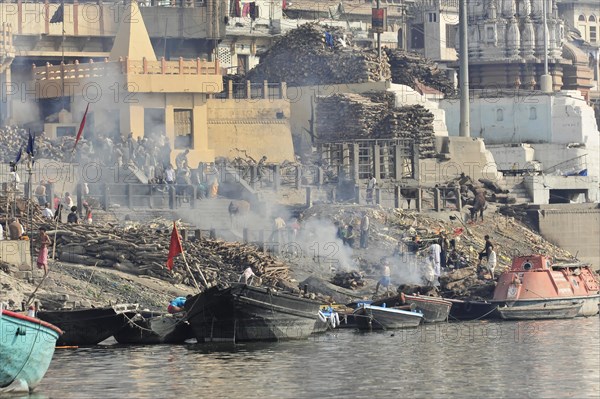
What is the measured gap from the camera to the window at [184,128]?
7456 centimetres

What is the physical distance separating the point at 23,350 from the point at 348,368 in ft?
28.4

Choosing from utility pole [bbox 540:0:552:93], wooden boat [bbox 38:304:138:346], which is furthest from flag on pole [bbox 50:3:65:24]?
wooden boat [bbox 38:304:138:346]

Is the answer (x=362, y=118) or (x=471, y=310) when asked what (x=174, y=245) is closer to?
(x=471, y=310)

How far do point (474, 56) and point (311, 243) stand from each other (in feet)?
115

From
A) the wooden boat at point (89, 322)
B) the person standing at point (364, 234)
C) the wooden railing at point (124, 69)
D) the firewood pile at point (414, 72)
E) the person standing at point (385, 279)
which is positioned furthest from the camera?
the firewood pile at point (414, 72)

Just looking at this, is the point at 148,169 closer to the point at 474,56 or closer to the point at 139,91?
the point at 139,91

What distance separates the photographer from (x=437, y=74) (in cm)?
8925

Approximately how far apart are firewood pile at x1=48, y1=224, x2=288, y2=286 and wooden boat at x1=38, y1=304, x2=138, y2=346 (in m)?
5.89

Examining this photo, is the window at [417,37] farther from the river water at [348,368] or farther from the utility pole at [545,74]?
the river water at [348,368]

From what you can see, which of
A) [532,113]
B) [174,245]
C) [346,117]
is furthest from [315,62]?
[174,245]

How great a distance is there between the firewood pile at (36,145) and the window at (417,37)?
128ft

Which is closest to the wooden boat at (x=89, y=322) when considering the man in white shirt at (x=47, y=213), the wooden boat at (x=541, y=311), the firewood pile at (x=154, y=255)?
the firewood pile at (x=154, y=255)

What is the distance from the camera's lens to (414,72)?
8738 centimetres

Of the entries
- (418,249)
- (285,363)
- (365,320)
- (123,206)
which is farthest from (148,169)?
(285,363)
